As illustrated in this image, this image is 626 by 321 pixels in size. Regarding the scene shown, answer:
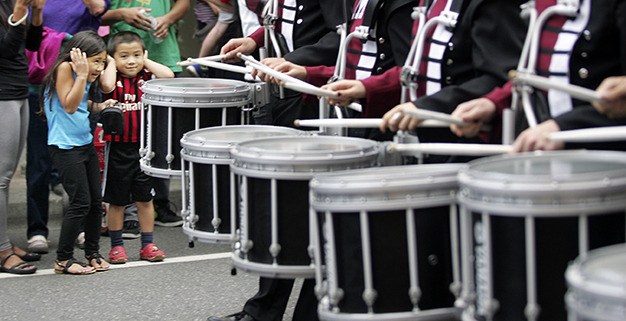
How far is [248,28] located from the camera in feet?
25.8

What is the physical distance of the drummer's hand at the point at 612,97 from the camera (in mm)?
3529

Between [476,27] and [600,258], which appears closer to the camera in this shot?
[600,258]

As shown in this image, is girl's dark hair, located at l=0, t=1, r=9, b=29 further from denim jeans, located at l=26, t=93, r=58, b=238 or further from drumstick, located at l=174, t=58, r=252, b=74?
drumstick, located at l=174, t=58, r=252, b=74

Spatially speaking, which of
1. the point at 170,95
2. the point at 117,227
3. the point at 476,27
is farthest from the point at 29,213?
the point at 476,27

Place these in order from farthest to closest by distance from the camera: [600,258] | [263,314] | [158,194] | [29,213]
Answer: [158,194]
[29,213]
[263,314]
[600,258]

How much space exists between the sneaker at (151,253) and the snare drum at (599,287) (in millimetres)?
4717

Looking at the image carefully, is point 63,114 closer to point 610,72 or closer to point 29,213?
point 29,213

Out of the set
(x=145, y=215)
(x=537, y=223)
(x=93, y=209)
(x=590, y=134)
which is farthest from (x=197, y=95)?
(x=537, y=223)

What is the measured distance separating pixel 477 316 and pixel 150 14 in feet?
18.2

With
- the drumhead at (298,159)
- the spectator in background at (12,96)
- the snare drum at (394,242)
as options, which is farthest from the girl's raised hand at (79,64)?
the snare drum at (394,242)

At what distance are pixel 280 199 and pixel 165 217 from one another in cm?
433

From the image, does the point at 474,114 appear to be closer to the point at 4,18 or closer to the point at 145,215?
the point at 145,215

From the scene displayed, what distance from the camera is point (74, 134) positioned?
7020 millimetres

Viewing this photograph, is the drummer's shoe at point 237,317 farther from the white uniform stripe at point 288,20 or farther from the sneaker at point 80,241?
the sneaker at point 80,241
